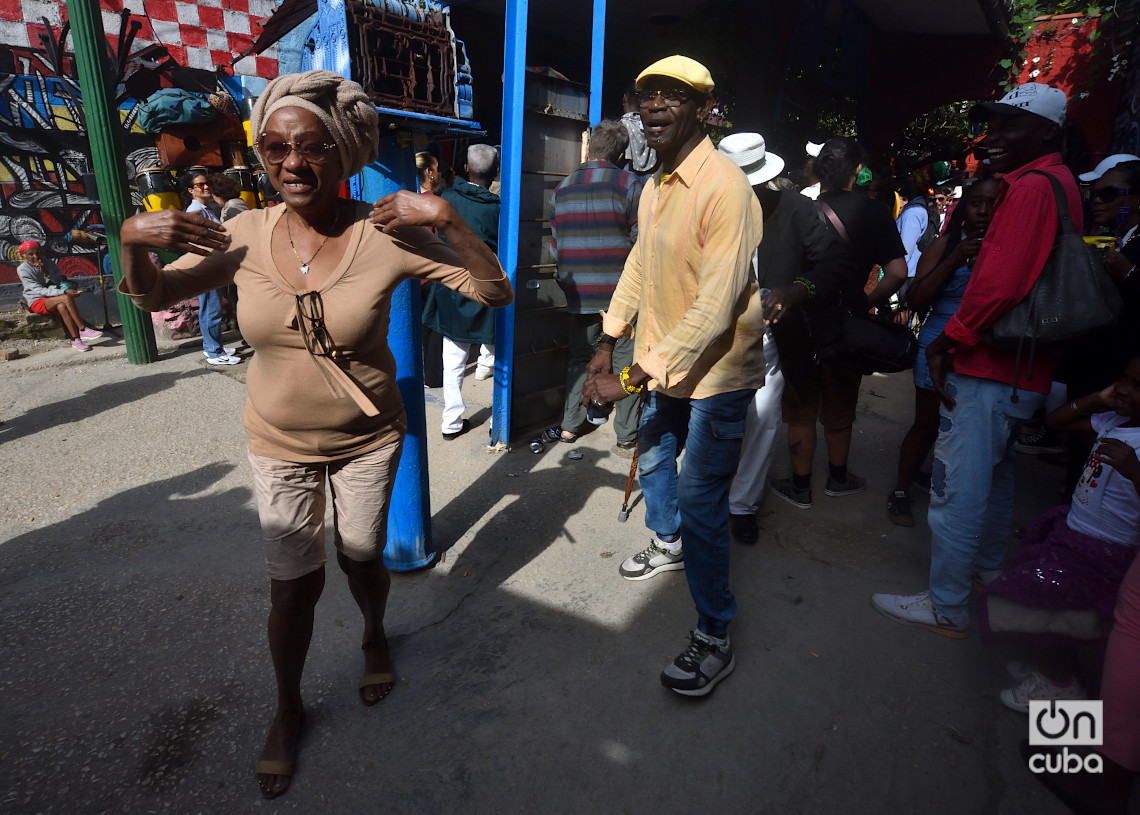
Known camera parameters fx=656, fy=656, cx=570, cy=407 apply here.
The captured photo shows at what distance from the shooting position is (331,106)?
1817mm

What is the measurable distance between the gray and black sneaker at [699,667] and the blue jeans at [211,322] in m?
5.62

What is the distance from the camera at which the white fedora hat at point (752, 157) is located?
296 cm

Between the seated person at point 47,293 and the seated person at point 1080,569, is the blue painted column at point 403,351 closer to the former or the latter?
the seated person at point 1080,569

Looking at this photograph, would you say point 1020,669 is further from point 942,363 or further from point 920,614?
point 942,363

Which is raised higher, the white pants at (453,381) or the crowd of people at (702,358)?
the crowd of people at (702,358)

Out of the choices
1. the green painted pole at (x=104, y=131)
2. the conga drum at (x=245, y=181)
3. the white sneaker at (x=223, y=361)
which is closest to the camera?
the green painted pole at (x=104, y=131)

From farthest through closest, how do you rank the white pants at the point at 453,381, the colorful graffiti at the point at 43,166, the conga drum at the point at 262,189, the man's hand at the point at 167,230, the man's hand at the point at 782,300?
1. the conga drum at the point at 262,189
2. the colorful graffiti at the point at 43,166
3. the white pants at the point at 453,381
4. the man's hand at the point at 782,300
5. the man's hand at the point at 167,230

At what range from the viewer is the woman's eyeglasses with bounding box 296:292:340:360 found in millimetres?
1810

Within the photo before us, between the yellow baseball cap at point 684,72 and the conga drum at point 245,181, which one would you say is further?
the conga drum at point 245,181

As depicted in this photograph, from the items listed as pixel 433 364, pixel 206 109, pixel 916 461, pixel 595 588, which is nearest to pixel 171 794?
pixel 595 588

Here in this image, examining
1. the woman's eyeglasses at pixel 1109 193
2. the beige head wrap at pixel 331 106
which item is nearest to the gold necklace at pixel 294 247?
the beige head wrap at pixel 331 106

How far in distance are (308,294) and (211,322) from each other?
521 cm

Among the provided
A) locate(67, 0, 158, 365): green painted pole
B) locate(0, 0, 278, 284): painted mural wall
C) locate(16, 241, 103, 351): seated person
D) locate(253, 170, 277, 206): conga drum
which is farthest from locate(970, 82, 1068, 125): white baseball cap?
locate(0, 0, 278, 284): painted mural wall

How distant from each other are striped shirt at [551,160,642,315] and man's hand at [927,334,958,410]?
1983mm
